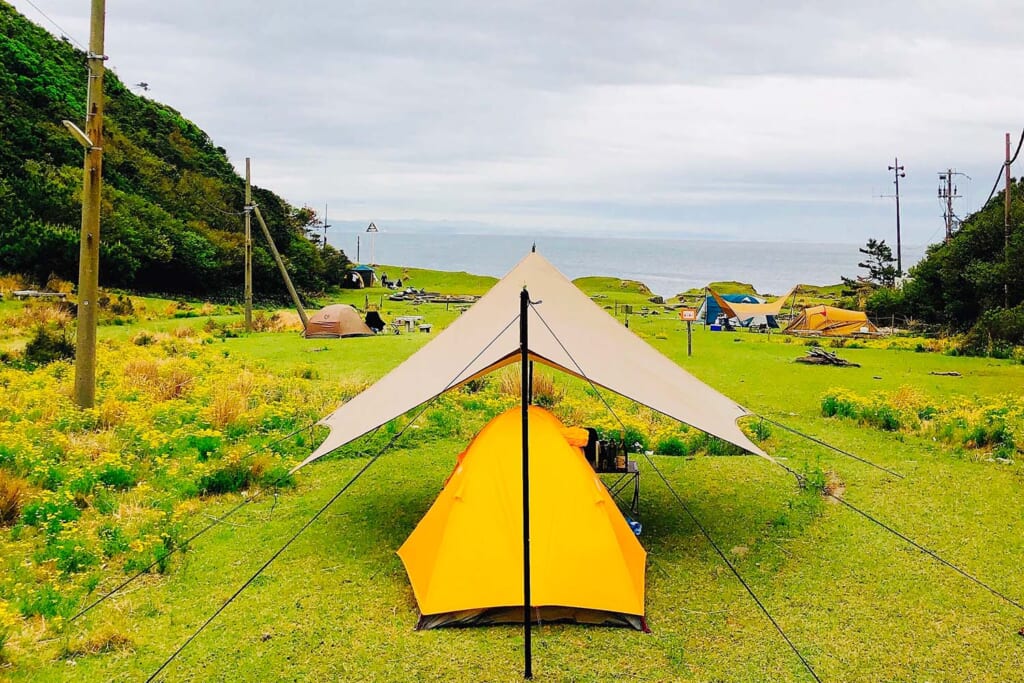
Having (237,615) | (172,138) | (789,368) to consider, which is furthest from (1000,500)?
(172,138)

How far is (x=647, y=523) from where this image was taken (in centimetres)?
822

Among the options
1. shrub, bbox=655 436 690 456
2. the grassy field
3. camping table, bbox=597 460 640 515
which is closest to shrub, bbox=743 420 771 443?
the grassy field

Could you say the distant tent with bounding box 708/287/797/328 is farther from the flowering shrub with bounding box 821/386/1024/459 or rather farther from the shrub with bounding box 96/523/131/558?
the shrub with bounding box 96/523/131/558

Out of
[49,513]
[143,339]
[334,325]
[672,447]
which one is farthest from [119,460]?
[334,325]

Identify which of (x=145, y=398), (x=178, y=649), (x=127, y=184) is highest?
(x=127, y=184)

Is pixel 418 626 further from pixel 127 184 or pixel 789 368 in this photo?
pixel 127 184

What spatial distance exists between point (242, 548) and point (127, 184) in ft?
138

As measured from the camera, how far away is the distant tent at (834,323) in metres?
31.8

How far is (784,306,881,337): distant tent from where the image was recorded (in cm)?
3184

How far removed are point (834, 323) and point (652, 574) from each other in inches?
1114

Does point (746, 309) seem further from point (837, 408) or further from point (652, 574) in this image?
point (652, 574)

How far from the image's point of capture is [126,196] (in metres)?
41.6

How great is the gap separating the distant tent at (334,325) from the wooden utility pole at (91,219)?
14037mm

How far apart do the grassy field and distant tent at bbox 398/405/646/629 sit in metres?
0.16
